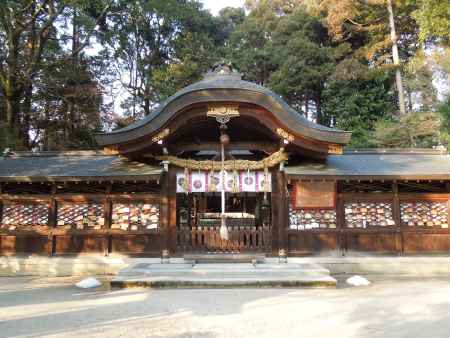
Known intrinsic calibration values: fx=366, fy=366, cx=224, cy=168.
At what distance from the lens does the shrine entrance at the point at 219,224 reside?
402 inches

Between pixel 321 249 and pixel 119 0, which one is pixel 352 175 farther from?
pixel 119 0

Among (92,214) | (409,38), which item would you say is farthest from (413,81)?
(92,214)

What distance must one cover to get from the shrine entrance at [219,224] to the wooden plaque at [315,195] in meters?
0.97

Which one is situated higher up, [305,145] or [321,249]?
[305,145]

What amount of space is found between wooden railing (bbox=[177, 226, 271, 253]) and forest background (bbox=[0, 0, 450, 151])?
33.5 ft

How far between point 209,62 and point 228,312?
2103cm

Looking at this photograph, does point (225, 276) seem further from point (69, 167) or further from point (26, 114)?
point (26, 114)

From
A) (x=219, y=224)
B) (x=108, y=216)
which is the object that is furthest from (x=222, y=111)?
(x=108, y=216)

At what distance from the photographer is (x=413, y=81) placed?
2058 centimetres

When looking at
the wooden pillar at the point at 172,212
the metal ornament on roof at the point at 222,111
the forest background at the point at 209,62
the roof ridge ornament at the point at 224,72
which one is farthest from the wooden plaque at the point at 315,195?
the forest background at the point at 209,62

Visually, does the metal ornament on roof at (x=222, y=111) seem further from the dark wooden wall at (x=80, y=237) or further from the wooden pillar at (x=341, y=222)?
the wooden pillar at (x=341, y=222)

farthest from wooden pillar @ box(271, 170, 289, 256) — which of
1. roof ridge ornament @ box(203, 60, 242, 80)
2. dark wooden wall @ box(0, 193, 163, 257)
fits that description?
roof ridge ornament @ box(203, 60, 242, 80)

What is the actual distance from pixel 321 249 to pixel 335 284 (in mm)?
2201

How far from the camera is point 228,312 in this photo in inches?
245
